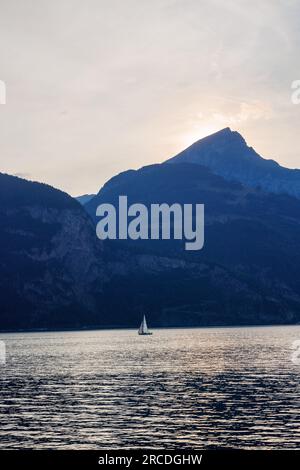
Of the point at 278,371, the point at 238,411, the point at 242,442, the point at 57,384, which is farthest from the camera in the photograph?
the point at 278,371

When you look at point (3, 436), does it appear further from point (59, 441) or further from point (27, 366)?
point (27, 366)

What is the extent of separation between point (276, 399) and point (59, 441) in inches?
1643

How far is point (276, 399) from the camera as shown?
4466 inches

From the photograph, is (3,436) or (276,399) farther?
(276,399)
